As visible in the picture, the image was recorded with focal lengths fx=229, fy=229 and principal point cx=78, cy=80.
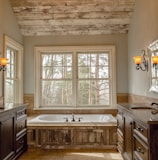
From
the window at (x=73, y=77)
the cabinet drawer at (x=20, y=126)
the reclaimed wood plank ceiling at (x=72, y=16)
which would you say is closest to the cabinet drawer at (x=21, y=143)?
the cabinet drawer at (x=20, y=126)

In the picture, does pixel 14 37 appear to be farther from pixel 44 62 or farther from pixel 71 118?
pixel 71 118

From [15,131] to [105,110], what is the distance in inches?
102

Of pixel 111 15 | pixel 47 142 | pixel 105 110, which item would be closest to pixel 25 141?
pixel 47 142

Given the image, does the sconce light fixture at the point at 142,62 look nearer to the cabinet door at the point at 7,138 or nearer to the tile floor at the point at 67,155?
the tile floor at the point at 67,155

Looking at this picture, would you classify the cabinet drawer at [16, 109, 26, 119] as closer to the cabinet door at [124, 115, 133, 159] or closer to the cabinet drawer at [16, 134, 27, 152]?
the cabinet drawer at [16, 134, 27, 152]

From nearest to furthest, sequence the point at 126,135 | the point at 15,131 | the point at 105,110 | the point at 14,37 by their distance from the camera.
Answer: the point at 126,135 → the point at 15,131 → the point at 14,37 → the point at 105,110

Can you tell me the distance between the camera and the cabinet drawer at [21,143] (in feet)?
12.2

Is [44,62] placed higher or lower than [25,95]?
higher

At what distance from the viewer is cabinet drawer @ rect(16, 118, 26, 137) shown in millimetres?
3695

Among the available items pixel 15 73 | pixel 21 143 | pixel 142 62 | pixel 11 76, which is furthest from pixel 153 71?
pixel 15 73

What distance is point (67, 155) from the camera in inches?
157

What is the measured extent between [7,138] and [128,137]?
66.1 inches

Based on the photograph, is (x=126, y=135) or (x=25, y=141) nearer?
(x=126, y=135)

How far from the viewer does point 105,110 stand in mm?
5590
